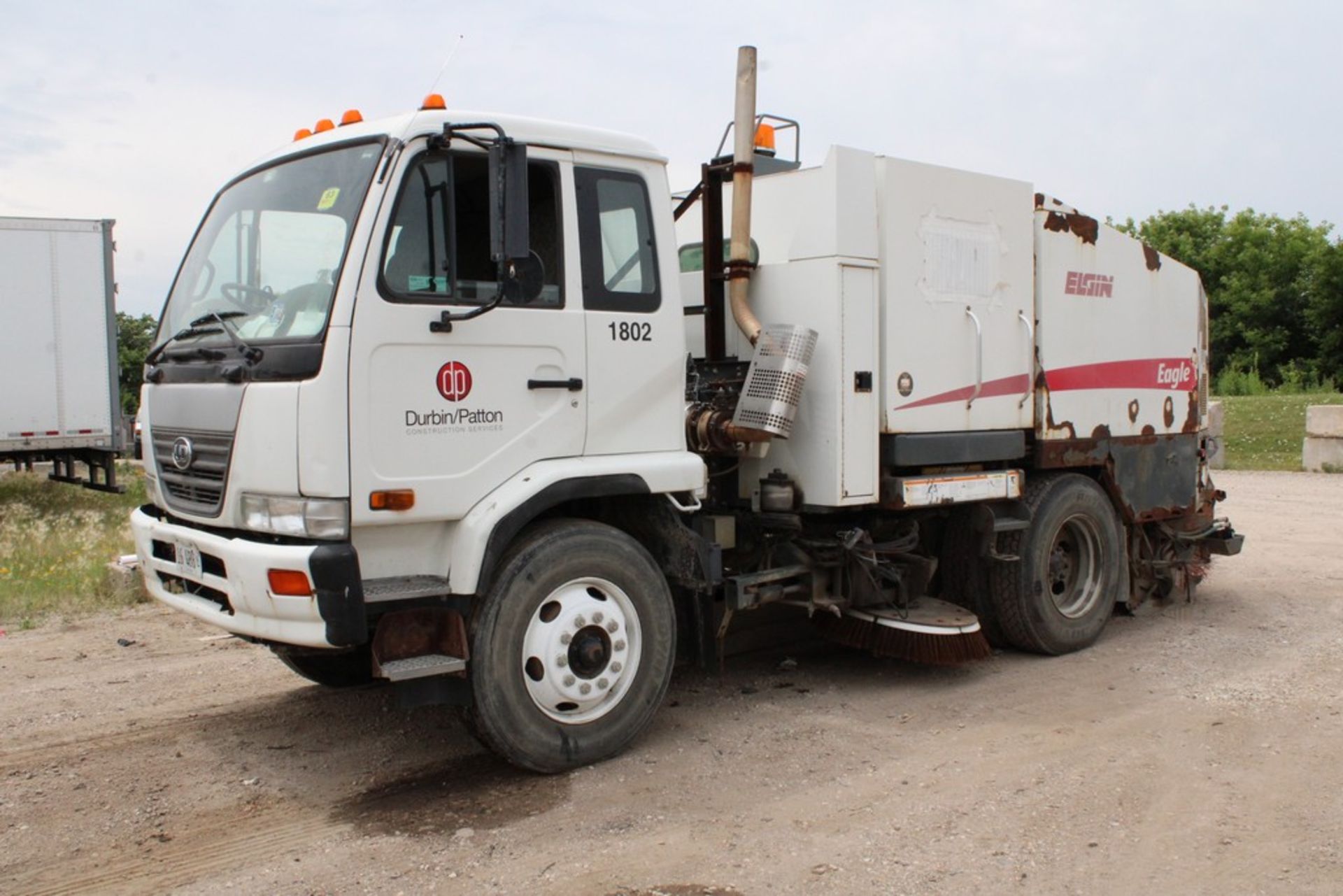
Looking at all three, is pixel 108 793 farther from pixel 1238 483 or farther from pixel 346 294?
pixel 1238 483

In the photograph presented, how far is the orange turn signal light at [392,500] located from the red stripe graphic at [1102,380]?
9.12 feet

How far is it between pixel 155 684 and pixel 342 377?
10.2ft

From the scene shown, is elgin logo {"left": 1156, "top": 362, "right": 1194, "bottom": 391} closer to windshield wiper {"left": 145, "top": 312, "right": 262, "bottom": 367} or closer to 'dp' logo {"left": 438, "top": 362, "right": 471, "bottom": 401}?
'dp' logo {"left": 438, "top": 362, "right": 471, "bottom": 401}

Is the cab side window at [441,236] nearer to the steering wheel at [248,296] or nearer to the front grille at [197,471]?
the steering wheel at [248,296]

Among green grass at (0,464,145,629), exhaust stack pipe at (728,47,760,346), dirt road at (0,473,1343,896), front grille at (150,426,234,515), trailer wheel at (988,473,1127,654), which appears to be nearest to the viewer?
dirt road at (0,473,1343,896)

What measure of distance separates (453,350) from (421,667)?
4.10 ft

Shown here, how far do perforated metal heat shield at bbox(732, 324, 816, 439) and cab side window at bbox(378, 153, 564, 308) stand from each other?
58.8 inches

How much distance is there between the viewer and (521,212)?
4590 mm

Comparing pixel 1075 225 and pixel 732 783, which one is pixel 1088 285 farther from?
pixel 732 783

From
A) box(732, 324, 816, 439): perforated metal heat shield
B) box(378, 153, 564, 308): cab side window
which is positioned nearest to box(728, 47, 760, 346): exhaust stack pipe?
box(732, 324, 816, 439): perforated metal heat shield

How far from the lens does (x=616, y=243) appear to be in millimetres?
5258

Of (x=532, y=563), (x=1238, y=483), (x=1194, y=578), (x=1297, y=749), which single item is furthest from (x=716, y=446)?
(x=1238, y=483)

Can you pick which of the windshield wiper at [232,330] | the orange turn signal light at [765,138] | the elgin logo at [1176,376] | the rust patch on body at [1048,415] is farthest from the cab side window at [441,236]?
the elgin logo at [1176,376]

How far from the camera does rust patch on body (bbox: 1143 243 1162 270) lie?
25.8ft
